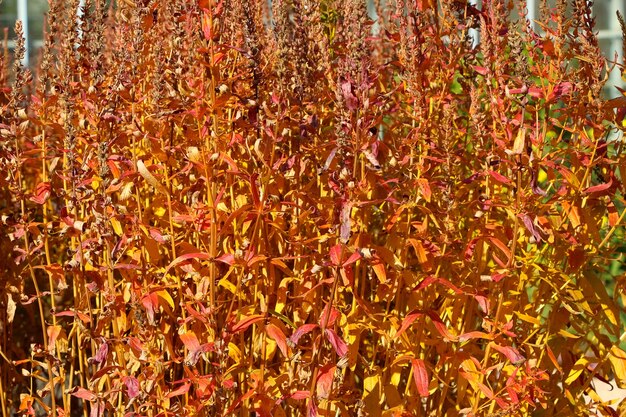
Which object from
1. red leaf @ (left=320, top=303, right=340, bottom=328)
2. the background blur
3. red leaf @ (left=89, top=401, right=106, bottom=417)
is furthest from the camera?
the background blur

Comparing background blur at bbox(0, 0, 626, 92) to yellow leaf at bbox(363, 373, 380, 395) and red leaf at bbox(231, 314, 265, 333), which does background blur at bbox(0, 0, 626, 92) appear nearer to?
yellow leaf at bbox(363, 373, 380, 395)

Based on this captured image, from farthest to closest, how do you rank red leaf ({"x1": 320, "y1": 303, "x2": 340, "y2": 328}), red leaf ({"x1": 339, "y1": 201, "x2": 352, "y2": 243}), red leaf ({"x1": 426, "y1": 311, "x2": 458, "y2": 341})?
red leaf ({"x1": 426, "y1": 311, "x2": 458, "y2": 341})
red leaf ({"x1": 320, "y1": 303, "x2": 340, "y2": 328})
red leaf ({"x1": 339, "y1": 201, "x2": 352, "y2": 243})

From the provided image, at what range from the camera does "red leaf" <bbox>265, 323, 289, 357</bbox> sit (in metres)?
1.96

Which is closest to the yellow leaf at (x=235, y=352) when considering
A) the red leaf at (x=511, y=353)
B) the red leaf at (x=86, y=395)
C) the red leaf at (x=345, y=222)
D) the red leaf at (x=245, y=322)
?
the red leaf at (x=245, y=322)

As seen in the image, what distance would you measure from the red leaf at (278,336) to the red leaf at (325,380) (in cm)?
9

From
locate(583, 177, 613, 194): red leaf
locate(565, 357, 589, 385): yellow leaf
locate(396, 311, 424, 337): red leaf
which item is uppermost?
locate(583, 177, 613, 194): red leaf

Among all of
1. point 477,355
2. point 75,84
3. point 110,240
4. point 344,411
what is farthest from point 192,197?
point 477,355

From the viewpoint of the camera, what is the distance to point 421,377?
2.00 metres

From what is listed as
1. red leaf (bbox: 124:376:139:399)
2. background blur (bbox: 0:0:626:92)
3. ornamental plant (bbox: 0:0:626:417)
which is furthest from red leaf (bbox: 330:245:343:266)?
background blur (bbox: 0:0:626:92)

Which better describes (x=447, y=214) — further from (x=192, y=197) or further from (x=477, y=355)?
(x=192, y=197)

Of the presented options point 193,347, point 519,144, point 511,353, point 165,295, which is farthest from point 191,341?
point 519,144

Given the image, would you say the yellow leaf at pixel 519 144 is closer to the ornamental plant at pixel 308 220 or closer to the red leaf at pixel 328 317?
the ornamental plant at pixel 308 220

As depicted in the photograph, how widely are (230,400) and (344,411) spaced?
1.01 ft

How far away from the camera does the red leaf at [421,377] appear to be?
1.97 metres
